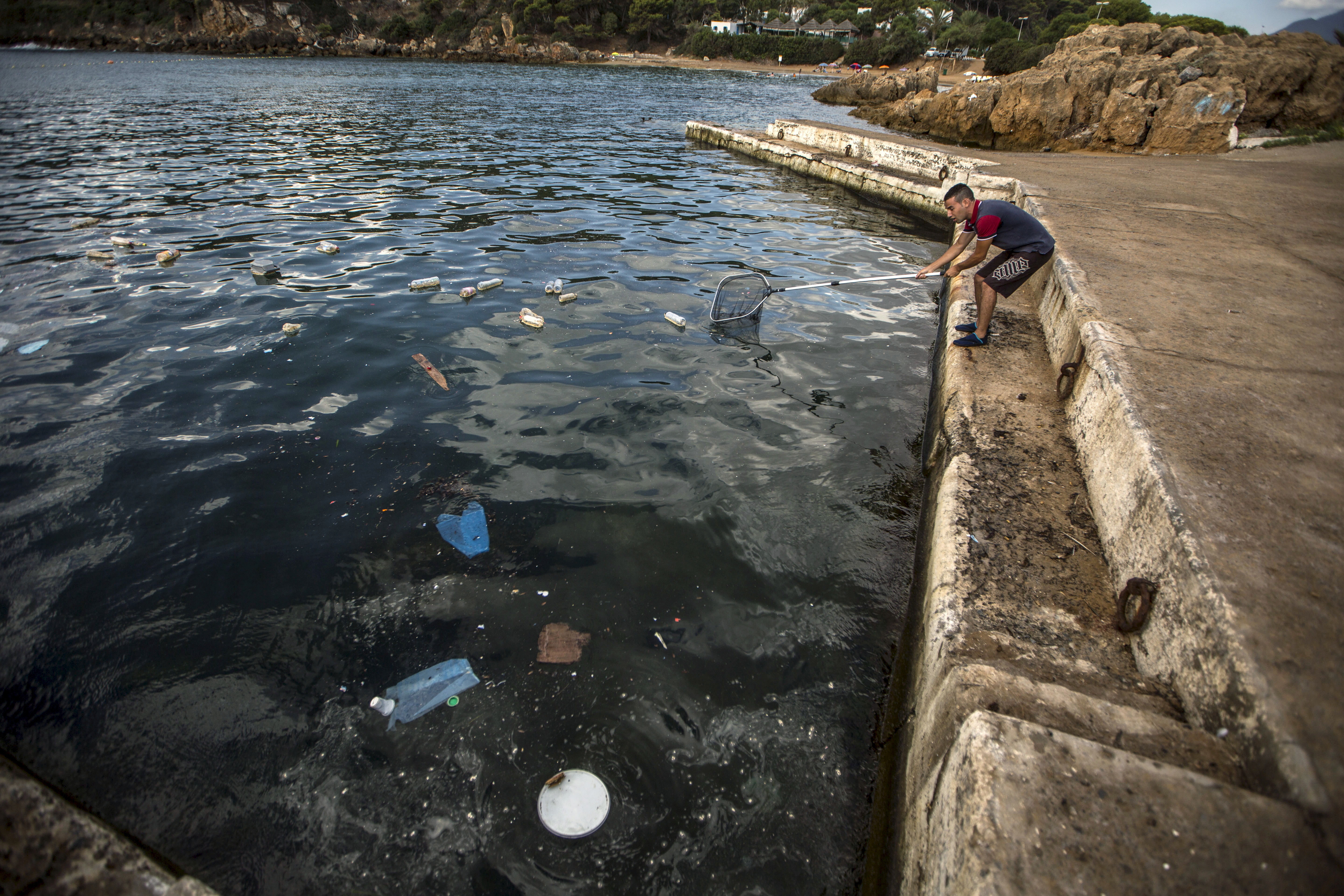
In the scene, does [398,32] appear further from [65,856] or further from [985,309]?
[65,856]

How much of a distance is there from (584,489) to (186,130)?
2432cm

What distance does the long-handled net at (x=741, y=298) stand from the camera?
701 centimetres

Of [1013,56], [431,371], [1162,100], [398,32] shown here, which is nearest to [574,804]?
[431,371]

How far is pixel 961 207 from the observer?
580 centimetres

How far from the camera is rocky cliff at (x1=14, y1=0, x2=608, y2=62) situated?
3007 inches

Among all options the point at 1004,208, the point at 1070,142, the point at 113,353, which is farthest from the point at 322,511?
the point at 1070,142

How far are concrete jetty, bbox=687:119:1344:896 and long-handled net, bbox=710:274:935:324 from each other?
236cm

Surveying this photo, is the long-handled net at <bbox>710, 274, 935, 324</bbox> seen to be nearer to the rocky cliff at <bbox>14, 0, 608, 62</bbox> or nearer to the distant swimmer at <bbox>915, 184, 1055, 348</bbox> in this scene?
the distant swimmer at <bbox>915, 184, 1055, 348</bbox>

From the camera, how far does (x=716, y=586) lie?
12.5ft

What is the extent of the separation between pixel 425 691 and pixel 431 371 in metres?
3.65

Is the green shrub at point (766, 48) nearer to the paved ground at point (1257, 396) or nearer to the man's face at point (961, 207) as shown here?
the paved ground at point (1257, 396)

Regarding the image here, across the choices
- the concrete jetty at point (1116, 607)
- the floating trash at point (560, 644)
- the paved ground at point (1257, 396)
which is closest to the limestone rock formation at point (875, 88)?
the paved ground at point (1257, 396)

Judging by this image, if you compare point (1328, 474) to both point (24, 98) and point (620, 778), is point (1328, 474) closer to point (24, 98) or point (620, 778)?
point (620, 778)

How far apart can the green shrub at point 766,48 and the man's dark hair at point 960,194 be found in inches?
3727
